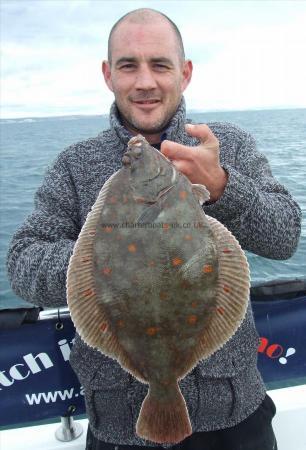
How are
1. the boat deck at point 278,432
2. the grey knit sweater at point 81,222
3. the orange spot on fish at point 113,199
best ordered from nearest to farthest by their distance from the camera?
the orange spot on fish at point 113,199, the grey knit sweater at point 81,222, the boat deck at point 278,432

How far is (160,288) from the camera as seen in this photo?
1787 mm

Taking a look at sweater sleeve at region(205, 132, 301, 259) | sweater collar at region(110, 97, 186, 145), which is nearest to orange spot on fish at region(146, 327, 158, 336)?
sweater sleeve at region(205, 132, 301, 259)

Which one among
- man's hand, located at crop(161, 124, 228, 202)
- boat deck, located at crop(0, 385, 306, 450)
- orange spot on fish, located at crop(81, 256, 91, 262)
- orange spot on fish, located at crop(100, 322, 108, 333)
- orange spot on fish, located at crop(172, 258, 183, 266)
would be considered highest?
man's hand, located at crop(161, 124, 228, 202)

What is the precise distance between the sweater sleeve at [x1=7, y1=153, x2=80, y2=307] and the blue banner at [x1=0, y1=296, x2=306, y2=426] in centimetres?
65

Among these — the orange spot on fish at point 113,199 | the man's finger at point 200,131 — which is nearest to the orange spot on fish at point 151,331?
the orange spot on fish at point 113,199

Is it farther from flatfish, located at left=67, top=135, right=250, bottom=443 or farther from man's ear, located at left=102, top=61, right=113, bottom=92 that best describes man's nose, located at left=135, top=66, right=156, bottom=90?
A: flatfish, located at left=67, top=135, right=250, bottom=443

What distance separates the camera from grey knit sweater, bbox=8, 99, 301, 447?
7.28 feet

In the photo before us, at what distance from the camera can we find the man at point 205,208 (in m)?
2.28

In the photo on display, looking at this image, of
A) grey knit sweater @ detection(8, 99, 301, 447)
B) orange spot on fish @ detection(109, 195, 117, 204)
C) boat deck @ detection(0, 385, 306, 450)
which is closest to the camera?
orange spot on fish @ detection(109, 195, 117, 204)

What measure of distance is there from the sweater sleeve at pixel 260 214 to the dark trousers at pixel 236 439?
1.01 m

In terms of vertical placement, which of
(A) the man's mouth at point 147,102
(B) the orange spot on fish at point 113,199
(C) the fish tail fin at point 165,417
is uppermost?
(A) the man's mouth at point 147,102

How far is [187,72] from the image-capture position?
2.86 metres

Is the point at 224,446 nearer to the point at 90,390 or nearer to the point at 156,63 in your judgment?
the point at 90,390

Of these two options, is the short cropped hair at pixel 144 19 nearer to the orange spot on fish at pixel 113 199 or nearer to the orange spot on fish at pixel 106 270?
the orange spot on fish at pixel 113 199
